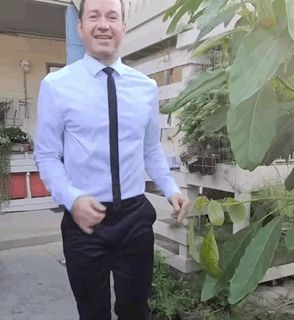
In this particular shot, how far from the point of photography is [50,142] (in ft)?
4.78

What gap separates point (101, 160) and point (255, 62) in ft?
2.71

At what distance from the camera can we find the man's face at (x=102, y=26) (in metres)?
1.41

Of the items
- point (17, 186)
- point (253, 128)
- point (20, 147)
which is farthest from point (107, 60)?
point (20, 147)

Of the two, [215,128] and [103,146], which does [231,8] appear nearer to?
[215,128]

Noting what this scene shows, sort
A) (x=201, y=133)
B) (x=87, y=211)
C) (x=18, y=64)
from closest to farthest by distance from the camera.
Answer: (x=87, y=211) < (x=201, y=133) < (x=18, y=64)

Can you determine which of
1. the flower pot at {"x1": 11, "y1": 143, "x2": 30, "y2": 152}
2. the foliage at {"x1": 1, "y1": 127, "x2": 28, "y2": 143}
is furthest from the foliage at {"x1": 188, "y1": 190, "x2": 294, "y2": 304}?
the foliage at {"x1": 1, "y1": 127, "x2": 28, "y2": 143}

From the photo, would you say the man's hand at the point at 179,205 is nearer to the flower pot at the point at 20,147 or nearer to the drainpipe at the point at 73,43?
the drainpipe at the point at 73,43

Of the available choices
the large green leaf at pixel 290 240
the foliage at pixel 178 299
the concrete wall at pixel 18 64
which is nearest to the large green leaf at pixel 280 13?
the large green leaf at pixel 290 240

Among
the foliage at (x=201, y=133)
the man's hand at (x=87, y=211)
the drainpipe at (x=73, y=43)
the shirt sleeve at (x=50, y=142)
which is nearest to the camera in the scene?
the man's hand at (x=87, y=211)

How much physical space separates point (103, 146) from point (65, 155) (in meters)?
0.14

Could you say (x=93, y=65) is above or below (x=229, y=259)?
above

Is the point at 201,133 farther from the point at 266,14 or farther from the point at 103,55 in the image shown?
the point at 266,14

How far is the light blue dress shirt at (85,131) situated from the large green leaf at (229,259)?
478 mm

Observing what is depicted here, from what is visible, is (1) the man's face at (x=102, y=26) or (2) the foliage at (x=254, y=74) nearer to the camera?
(2) the foliage at (x=254, y=74)
